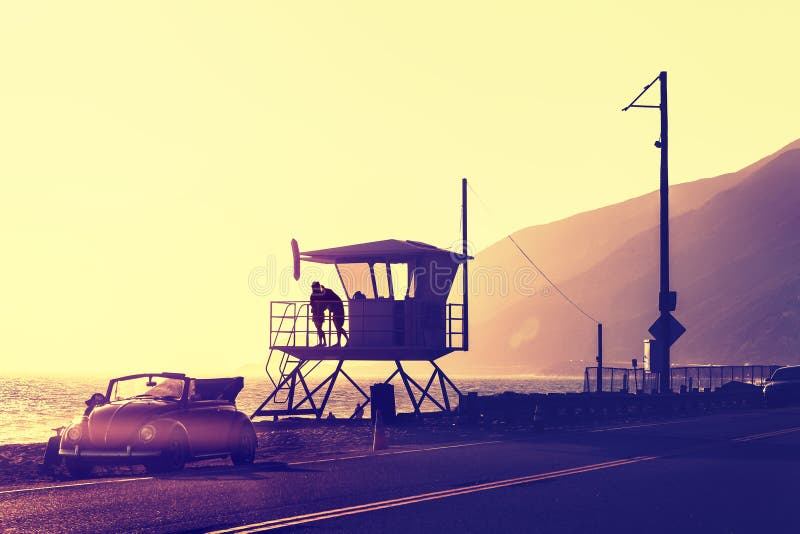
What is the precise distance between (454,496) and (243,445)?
23.2ft

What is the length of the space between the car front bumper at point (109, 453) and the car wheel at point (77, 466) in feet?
0.28

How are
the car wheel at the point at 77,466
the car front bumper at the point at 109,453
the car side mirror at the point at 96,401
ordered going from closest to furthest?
the car front bumper at the point at 109,453
the car wheel at the point at 77,466
the car side mirror at the point at 96,401

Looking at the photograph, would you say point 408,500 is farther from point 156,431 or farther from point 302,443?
point 302,443

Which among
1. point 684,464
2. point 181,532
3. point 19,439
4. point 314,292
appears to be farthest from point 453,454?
point 19,439

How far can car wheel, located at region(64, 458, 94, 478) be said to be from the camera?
18.3 metres

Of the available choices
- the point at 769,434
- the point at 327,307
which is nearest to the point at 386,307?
the point at 327,307

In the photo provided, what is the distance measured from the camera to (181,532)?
36.7ft

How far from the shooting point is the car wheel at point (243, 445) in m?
20.1

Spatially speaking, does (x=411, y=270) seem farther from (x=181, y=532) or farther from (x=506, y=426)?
(x=181, y=532)

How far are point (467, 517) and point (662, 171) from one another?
28.3 metres

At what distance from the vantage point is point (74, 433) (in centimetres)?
1850

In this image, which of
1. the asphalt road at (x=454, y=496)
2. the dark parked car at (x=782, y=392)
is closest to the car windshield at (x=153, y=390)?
the asphalt road at (x=454, y=496)

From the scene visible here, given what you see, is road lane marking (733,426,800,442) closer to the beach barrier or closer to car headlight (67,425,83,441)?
the beach barrier

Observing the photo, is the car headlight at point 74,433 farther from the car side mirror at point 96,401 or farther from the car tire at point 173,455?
the car tire at point 173,455
